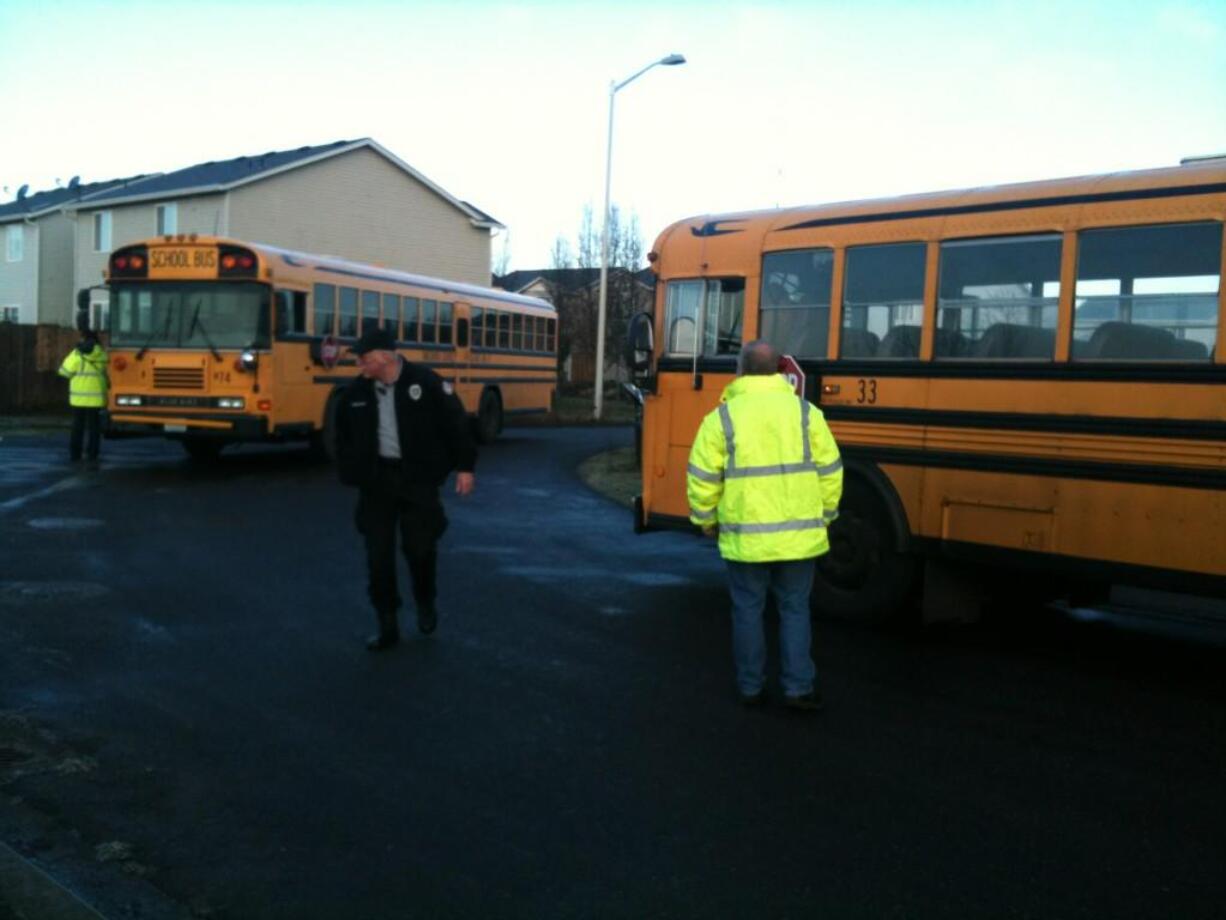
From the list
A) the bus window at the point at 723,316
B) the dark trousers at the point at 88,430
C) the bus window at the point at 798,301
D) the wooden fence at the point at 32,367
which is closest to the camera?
the bus window at the point at 798,301

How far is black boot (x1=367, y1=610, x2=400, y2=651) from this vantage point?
23.7ft

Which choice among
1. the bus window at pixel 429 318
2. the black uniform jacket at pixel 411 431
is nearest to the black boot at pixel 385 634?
the black uniform jacket at pixel 411 431

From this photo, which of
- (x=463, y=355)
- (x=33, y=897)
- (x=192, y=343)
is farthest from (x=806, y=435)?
(x=463, y=355)

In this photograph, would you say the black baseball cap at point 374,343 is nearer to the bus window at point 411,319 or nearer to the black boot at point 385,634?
the black boot at point 385,634

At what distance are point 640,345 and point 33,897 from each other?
20.9 feet

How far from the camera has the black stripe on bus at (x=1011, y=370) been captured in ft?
21.9

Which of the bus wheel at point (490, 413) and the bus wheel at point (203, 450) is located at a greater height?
the bus wheel at point (490, 413)

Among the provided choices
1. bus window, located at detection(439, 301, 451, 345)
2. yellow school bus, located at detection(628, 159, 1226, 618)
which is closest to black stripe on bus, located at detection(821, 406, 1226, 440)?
yellow school bus, located at detection(628, 159, 1226, 618)

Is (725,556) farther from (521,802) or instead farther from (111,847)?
(111,847)

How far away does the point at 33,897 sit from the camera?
385cm

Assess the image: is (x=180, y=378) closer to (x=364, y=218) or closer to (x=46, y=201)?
(x=364, y=218)

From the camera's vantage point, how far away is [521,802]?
480 cm

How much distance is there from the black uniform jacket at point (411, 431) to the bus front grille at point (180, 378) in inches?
398

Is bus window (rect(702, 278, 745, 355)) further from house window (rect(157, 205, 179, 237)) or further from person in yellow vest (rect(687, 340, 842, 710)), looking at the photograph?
house window (rect(157, 205, 179, 237))
